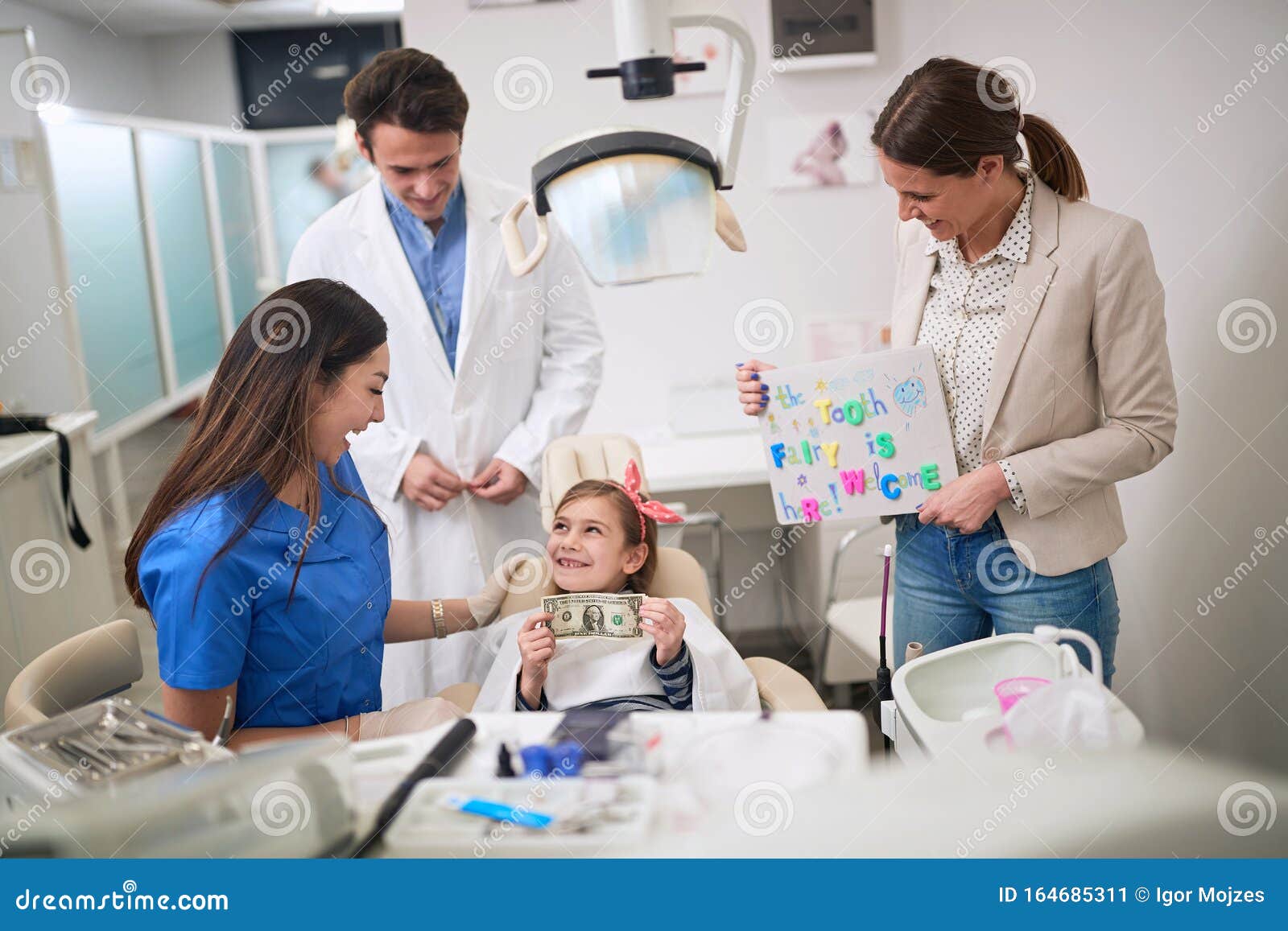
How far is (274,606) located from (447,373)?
1.80ft

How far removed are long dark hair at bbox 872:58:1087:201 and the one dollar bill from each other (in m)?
0.70

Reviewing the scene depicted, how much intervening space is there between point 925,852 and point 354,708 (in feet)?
2.53

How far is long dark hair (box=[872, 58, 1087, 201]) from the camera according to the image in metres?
1.28

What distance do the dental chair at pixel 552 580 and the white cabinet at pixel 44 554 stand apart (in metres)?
0.62

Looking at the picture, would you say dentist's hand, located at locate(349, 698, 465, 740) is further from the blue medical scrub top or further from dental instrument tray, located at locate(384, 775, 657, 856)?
dental instrument tray, located at locate(384, 775, 657, 856)

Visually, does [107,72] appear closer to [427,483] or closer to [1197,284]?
[427,483]

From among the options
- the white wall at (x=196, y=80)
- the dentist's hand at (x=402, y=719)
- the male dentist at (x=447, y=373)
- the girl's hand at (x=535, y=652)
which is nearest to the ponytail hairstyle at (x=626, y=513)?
the male dentist at (x=447, y=373)

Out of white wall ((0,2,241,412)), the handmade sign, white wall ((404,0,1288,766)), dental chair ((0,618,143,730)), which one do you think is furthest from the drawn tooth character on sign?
white wall ((0,2,241,412))

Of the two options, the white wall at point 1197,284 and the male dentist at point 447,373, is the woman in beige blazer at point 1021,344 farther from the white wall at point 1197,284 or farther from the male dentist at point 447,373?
the male dentist at point 447,373

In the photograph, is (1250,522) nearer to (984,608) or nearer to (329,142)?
(984,608)

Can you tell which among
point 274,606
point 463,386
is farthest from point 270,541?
point 463,386

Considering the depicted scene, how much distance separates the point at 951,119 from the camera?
1275 millimetres
